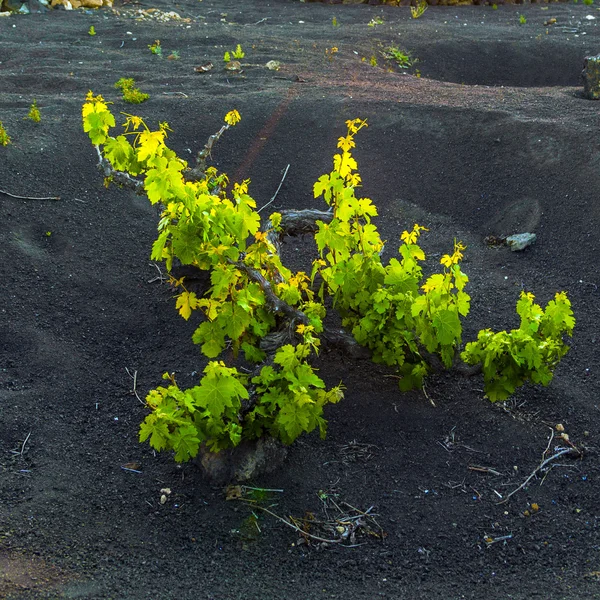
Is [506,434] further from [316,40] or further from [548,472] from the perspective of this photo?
[316,40]

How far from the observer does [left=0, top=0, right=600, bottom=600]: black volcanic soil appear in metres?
3.23

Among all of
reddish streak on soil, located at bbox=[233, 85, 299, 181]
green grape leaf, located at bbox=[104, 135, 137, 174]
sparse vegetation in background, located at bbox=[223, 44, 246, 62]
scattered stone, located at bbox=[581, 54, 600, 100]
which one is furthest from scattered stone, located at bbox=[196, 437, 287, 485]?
sparse vegetation in background, located at bbox=[223, 44, 246, 62]

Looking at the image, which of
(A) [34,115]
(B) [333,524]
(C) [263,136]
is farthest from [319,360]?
(A) [34,115]

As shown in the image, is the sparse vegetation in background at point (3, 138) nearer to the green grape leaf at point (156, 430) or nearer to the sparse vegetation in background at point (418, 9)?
the green grape leaf at point (156, 430)

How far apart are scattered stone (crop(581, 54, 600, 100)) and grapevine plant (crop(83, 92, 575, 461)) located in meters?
4.22

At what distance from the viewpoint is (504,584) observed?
3.17 metres

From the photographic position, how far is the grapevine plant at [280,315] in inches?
129

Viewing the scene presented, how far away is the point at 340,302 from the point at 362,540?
1310 millimetres

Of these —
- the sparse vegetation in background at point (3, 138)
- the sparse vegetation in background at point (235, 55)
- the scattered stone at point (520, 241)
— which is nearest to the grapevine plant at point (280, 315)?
the scattered stone at point (520, 241)

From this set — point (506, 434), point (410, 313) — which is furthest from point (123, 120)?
point (506, 434)

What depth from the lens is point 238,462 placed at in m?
3.56

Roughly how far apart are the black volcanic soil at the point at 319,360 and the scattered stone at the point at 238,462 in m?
0.08

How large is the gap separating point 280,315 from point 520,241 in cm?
256

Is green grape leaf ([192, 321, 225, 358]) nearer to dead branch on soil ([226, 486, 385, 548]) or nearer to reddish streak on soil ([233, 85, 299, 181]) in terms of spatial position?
dead branch on soil ([226, 486, 385, 548])
